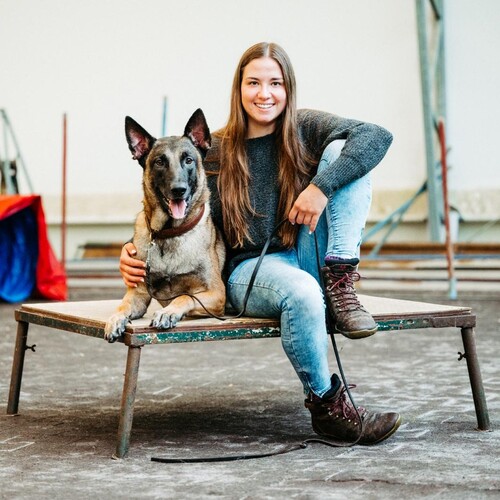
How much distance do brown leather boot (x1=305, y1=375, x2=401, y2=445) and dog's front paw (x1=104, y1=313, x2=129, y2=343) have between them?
26.4 inches

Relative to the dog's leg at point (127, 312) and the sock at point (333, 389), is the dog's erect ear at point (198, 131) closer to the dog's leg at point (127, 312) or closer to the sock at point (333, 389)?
the dog's leg at point (127, 312)

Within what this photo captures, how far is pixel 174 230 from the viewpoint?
3.60m

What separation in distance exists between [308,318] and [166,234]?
60 centimetres

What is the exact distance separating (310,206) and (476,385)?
2.87 ft

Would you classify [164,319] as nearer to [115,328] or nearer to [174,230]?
[115,328]

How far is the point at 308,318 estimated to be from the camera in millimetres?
3365

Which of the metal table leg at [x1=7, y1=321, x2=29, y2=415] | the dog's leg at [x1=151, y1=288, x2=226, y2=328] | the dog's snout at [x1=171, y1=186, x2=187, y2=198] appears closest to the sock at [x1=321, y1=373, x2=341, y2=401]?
the dog's leg at [x1=151, y1=288, x2=226, y2=328]

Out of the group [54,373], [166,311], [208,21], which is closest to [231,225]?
[166,311]

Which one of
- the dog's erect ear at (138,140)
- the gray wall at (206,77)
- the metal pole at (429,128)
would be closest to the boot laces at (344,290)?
the dog's erect ear at (138,140)

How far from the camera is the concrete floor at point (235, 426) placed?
114 inches

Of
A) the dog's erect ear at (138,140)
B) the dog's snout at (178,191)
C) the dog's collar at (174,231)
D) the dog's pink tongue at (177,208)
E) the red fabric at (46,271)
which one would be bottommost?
the red fabric at (46,271)

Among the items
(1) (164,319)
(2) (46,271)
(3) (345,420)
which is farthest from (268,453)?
(2) (46,271)

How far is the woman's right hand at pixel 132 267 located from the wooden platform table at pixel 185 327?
0.14 metres

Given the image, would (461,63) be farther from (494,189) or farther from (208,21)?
(208,21)
